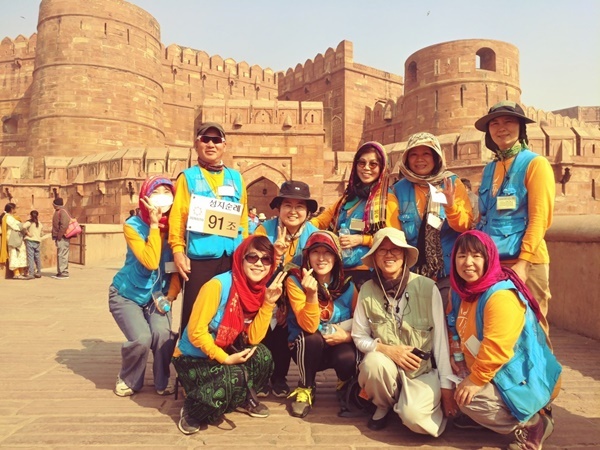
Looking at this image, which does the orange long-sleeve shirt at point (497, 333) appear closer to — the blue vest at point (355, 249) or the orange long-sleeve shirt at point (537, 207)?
the orange long-sleeve shirt at point (537, 207)

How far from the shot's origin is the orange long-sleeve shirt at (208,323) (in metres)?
2.69

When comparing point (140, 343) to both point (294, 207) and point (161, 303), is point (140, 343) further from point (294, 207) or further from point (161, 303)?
point (294, 207)

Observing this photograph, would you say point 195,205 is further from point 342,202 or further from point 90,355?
point 90,355

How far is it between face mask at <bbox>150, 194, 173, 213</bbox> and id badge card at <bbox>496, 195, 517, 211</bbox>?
2218 mm

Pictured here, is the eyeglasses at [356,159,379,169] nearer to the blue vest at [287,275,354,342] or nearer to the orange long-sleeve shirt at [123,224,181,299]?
the blue vest at [287,275,354,342]

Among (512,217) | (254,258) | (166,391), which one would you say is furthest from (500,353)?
Result: (166,391)

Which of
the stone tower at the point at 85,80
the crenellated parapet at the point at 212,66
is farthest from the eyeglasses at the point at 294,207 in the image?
the crenellated parapet at the point at 212,66

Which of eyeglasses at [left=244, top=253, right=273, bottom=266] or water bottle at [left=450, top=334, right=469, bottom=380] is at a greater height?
eyeglasses at [left=244, top=253, right=273, bottom=266]

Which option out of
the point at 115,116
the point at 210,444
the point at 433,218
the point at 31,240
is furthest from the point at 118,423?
the point at 115,116

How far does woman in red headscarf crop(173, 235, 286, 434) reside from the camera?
2664 mm

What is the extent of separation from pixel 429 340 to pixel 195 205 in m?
1.73

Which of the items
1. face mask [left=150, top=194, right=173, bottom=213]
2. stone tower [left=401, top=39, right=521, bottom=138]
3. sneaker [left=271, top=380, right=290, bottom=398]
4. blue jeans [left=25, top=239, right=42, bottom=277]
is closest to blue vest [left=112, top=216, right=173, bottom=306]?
face mask [left=150, top=194, right=173, bottom=213]

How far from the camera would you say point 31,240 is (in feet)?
31.0

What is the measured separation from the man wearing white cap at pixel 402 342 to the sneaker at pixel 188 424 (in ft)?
3.11
